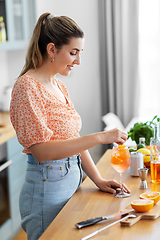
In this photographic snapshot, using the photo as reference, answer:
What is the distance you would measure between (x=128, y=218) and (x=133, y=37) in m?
2.94

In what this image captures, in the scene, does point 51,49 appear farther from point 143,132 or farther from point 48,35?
point 143,132

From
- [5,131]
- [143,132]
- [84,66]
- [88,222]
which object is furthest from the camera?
[84,66]

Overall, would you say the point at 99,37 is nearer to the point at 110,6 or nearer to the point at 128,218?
the point at 110,6

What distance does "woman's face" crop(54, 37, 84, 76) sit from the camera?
4.69ft

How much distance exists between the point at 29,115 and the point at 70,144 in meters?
0.19

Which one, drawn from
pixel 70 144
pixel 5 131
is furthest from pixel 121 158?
pixel 5 131

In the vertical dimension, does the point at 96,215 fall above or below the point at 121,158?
below

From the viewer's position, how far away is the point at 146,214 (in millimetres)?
1136

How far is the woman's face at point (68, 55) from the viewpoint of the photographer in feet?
4.69

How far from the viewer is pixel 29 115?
130cm

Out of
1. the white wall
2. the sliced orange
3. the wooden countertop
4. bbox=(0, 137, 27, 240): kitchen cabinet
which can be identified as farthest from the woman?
the white wall

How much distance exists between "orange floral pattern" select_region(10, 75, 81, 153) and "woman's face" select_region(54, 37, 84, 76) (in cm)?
13

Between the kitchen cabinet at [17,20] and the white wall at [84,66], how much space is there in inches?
11.7

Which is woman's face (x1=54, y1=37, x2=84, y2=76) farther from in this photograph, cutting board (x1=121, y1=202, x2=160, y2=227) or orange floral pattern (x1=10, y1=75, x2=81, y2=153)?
cutting board (x1=121, y1=202, x2=160, y2=227)
